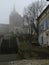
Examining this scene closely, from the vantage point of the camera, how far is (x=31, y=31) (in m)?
45.3

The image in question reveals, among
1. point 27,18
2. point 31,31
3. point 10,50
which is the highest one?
point 27,18

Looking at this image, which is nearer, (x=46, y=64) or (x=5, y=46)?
(x=46, y=64)

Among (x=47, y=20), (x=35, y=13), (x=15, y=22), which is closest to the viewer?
(x=15, y=22)

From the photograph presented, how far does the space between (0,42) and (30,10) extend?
24985 mm

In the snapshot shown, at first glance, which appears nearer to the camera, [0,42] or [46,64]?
[46,64]

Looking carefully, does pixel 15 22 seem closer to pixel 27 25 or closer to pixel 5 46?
pixel 5 46

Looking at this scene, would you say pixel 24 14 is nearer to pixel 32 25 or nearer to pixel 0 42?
pixel 32 25

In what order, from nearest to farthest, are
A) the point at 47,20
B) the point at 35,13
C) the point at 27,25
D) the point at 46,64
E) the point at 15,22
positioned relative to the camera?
the point at 46,64 → the point at 15,22 → the point at 47,20 → the point at 35,13 → the point at 27,25

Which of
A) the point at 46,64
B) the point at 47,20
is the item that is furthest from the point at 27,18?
the point at 46,64

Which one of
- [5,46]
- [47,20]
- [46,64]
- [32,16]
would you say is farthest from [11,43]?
[32,16]

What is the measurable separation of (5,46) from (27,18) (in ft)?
80.0

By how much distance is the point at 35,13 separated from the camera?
4366 cm

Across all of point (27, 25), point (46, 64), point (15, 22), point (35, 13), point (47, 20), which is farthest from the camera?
point (27, 25)

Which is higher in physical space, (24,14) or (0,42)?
(24,14)
